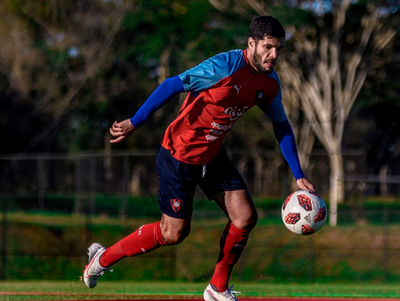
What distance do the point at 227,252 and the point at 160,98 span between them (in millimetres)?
1833

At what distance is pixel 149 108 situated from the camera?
22.3 ft

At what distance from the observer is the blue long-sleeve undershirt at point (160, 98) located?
675cm

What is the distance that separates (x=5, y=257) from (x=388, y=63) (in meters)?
17.4

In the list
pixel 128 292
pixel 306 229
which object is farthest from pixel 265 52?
pixel 128 292

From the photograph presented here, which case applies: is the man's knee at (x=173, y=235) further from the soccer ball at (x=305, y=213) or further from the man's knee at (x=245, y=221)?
the soccer ball at (x=305, y=213)

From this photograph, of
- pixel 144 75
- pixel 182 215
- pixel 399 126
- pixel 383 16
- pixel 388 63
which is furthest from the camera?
pixel 144 75

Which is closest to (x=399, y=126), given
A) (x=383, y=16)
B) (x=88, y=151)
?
(x=383, y=16)

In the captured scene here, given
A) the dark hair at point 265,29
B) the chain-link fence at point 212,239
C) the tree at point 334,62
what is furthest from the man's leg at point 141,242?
the tree at point 334,62

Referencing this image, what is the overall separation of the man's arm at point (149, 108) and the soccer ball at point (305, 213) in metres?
1.61

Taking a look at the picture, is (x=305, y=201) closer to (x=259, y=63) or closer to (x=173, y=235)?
(x=173, y=235)

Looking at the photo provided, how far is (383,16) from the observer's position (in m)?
26.6

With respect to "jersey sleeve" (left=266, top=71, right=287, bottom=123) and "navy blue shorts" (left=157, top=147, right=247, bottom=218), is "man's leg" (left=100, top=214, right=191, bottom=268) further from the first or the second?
"jersey sleeve" (left=266, top=71, right=287, bottom=123)

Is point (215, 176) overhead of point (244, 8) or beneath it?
beneath

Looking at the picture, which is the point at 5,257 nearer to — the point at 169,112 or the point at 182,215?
the point at 182,215
